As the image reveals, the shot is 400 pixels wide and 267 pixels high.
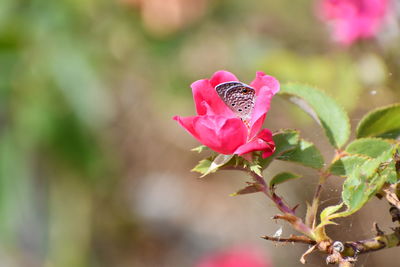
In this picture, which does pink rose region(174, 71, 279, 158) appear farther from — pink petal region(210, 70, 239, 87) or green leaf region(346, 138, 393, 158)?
green leaf region(346, 138, 393, 158)

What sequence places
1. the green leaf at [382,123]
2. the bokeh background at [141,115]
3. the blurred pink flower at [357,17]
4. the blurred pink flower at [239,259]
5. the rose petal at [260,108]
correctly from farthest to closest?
the blurred pink flower at [239,259] < the bokeh background at [141,115] < the blurred pink flower at [357,17] < the green leaf at [382,123] < the rose petal at [260,108]

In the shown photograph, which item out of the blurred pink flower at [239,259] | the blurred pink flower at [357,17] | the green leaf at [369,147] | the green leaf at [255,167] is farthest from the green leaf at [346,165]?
the blurred pink flower at [239,259]

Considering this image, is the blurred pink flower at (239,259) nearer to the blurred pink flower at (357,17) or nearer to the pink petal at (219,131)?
the blurred pink flower at (357,17)

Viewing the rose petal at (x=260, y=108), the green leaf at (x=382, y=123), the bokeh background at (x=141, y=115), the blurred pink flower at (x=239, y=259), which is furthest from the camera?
the blurred pink flower at (x=239, y=259)

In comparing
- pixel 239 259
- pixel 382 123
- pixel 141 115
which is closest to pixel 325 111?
pixel 382 123

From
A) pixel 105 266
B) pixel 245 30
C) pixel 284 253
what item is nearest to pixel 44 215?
pixel 105 266

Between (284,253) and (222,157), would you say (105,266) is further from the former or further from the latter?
(222,157)

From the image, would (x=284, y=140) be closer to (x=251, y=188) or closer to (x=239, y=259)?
(x=251, y=188)
